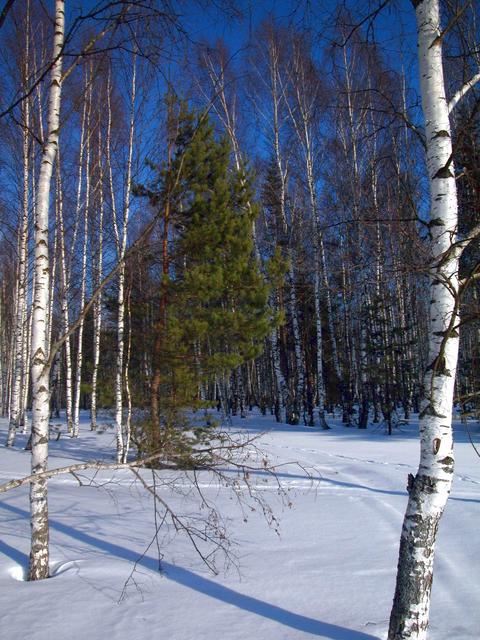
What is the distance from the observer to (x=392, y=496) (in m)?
7.09

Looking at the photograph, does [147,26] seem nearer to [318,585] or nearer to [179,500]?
[318,585]

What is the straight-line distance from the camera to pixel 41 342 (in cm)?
398

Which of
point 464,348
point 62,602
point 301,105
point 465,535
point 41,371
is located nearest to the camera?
point 62,602

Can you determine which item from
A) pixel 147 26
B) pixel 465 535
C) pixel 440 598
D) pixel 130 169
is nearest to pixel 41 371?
pixel 147 26

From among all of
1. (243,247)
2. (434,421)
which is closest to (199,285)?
(243,247)

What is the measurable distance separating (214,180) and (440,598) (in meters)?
8.20

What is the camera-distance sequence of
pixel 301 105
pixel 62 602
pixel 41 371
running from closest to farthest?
pixel 62 602 < pixel 41 371 < pixel 301 105

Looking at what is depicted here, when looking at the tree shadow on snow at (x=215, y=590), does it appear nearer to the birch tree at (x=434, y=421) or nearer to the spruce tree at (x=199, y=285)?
the birch tree at (x=434, y=421)

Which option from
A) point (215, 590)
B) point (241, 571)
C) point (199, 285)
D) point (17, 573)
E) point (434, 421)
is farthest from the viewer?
point (199, 285)

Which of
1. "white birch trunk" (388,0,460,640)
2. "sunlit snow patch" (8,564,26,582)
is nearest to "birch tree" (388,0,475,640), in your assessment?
"white birch trunk" (388,0,460,640)

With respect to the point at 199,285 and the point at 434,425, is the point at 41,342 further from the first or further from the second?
the point at 199,285

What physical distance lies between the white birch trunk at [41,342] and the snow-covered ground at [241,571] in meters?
0.34

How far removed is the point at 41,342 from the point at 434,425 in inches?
121

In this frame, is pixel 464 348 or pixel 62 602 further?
pixel 464 348
